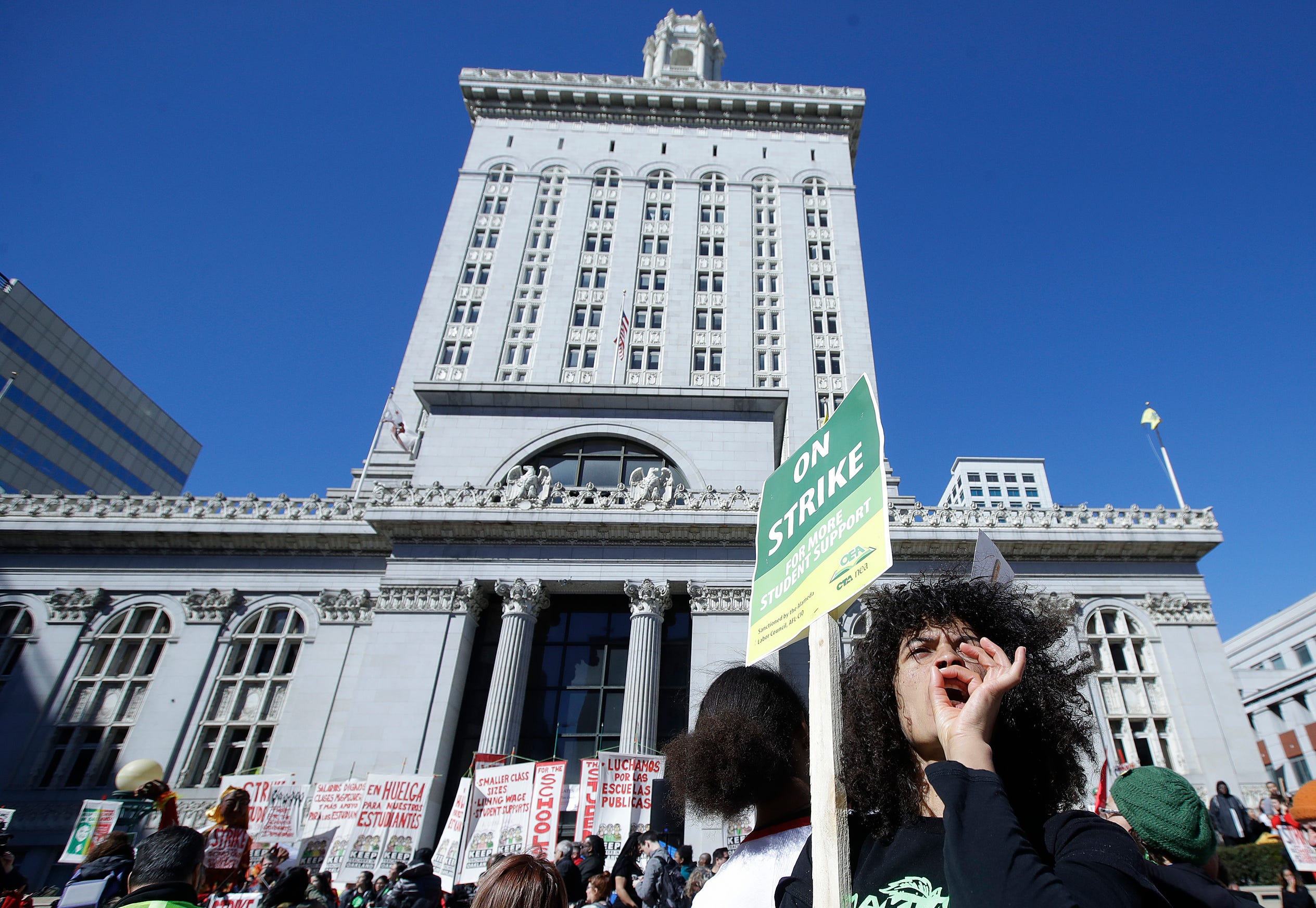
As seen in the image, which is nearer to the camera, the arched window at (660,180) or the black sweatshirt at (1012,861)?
the black sweatshirt at (1012,861)

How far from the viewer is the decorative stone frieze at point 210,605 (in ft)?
84.0

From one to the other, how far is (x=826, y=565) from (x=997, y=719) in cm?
108

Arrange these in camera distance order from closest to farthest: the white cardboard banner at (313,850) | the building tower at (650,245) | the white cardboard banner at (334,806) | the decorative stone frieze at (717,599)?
1. the white cardboard banner at (313,850)
2. the white cardboard banner at (334,806)
3. the decorative stone frieze at (717,599)
4. the building tower at (650,245)

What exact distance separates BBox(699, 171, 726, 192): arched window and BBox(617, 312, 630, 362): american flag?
1624cm

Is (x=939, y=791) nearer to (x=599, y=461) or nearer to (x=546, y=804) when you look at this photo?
(x=546, y=804)

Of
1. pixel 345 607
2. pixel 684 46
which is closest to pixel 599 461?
pixel 345 607

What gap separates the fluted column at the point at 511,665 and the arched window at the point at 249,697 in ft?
25.1

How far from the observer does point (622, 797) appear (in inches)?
654

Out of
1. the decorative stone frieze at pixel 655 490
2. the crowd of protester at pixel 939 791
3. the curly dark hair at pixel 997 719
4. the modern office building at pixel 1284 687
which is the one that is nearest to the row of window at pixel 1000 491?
the modern office building at pixel 1284 687

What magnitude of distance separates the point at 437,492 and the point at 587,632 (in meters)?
7.07

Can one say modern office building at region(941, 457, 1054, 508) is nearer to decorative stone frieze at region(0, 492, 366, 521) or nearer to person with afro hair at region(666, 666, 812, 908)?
decorative stone frieze at region(0, 492, 366, 521)

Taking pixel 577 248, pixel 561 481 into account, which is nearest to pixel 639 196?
pixel 577 248

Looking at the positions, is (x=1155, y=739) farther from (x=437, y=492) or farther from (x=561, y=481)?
(x=437, y=492)

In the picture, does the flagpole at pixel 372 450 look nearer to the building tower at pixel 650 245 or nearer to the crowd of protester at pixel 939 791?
the building tower at pixel 650 245
